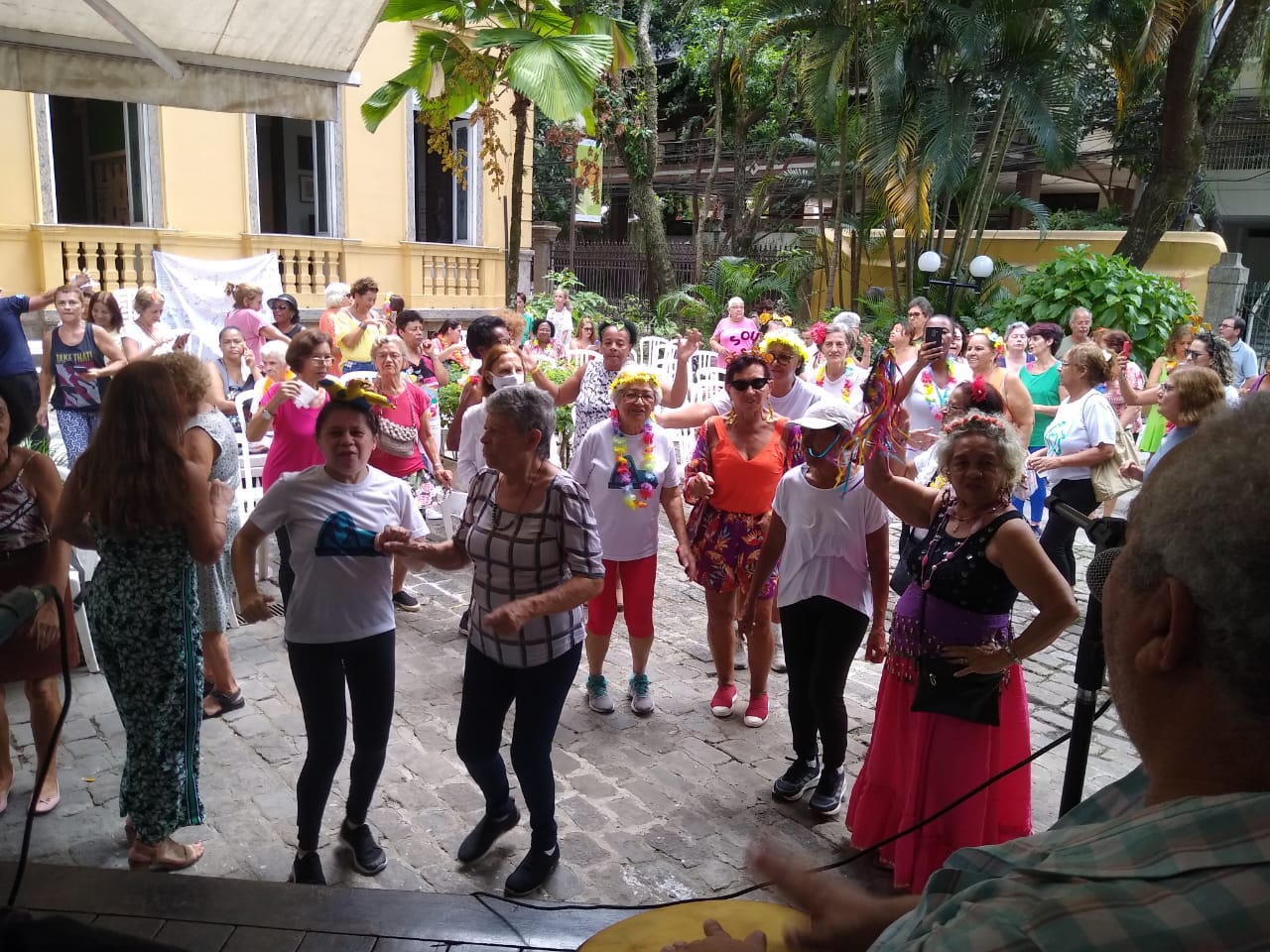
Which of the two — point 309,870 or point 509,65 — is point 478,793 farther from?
point 509,65

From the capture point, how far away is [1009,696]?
335 cm

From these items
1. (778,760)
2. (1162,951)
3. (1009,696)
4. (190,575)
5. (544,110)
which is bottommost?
(778,760)

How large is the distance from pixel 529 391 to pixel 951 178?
12139 millimetres

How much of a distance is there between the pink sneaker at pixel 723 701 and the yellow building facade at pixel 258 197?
9.47 m

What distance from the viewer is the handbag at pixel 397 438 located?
6.07 metres

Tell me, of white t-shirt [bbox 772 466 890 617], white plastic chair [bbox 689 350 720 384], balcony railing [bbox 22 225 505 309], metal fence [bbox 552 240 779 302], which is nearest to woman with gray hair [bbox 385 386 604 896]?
white t-shirt [bbox 772 466 890 617]

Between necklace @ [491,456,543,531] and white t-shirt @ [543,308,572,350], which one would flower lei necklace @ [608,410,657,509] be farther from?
white t-shirt @ [543,308,572,350]

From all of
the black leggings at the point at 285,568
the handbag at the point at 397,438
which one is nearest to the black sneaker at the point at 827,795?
the black leggings at the point at 285,568

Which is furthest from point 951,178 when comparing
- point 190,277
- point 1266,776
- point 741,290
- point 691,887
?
point 1266,776

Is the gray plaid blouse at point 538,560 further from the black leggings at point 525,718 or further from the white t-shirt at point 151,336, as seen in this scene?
the white t-shirt at point 151,336

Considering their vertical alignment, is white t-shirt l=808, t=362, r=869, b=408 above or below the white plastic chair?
above

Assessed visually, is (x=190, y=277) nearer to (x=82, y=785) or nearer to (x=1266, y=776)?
(x=82, y=785)

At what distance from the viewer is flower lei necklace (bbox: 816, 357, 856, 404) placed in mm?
7586

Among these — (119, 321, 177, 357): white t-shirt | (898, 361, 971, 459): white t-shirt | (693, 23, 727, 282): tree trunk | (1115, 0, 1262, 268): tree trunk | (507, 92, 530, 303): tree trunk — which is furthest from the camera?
(693, 23, 727, 282): tree trunk
